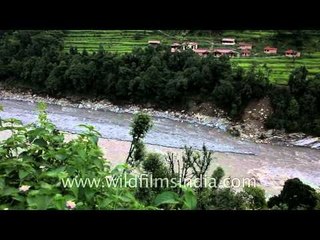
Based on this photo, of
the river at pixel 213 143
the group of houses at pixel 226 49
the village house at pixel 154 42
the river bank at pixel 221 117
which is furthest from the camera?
the village house at pixel 154 42

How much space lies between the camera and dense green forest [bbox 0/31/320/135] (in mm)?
16547

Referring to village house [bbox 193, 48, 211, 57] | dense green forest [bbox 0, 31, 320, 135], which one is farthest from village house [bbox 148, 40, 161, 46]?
village house [bbox 193, 48, 211, 57]

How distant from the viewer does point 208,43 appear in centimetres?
2120

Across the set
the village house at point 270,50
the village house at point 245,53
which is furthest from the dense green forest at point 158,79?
the village house at point 270,50

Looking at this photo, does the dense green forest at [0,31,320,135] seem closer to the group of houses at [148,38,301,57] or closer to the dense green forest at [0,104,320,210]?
the group of houses at [148,38,301,57]

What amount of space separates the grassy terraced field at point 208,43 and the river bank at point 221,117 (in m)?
2.29

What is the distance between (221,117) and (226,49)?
473cm

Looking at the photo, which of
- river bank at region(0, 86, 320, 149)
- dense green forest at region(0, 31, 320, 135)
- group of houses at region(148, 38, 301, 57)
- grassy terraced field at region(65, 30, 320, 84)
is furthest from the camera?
group of houses at region(148, 38, 301, 57)

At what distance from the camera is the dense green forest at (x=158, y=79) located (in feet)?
54.3

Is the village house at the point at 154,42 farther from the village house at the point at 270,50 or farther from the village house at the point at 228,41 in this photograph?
the village house at the point at 270,50

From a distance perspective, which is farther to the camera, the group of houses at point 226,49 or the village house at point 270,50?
Result: the village house at point 270,50

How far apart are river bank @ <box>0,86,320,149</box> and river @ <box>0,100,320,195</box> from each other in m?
0.29
